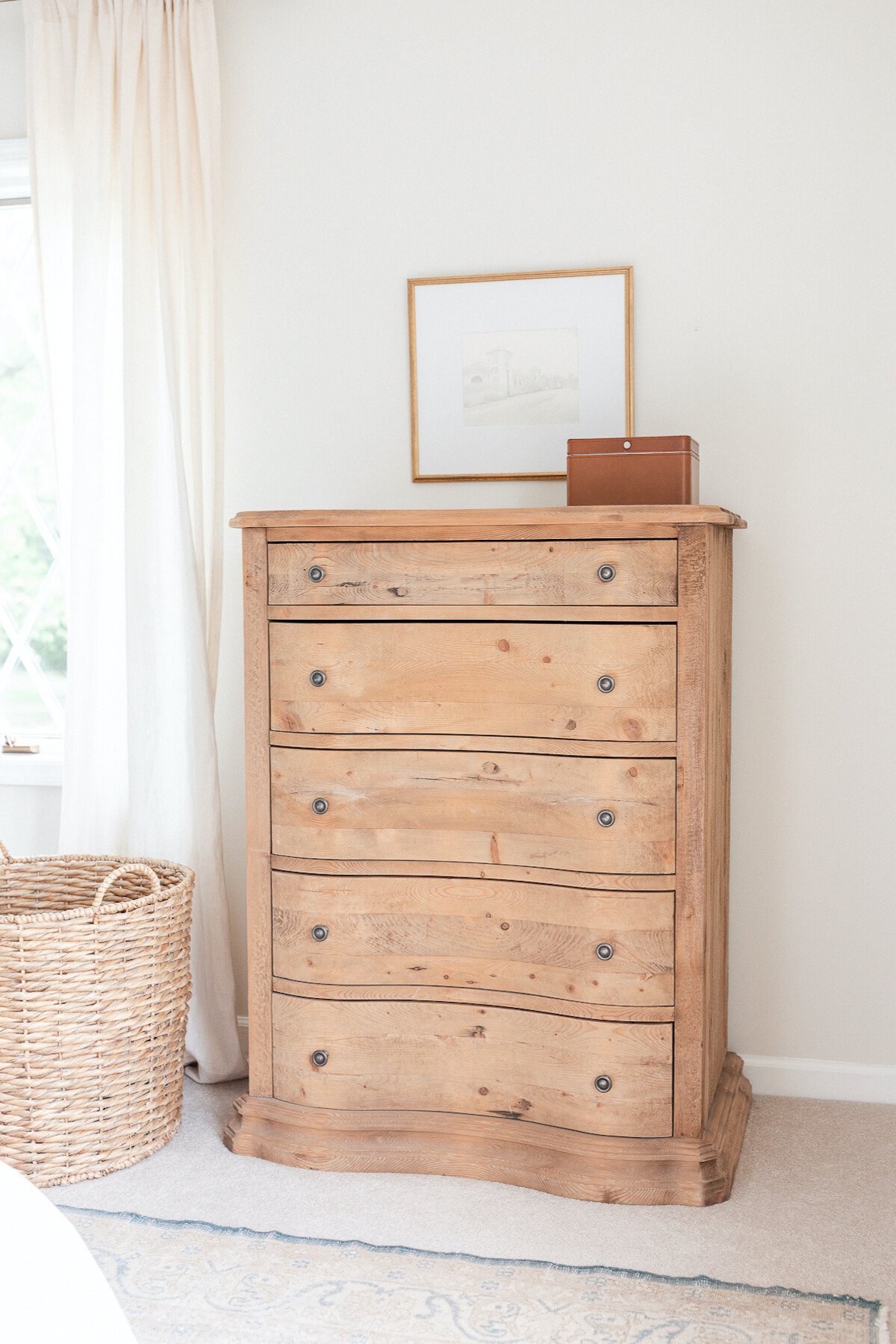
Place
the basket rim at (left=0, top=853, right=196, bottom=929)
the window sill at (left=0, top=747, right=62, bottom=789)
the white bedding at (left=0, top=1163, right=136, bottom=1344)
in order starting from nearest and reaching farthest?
the white bedding at (left=0, top=1163, right=136, bottom=1344), the basket rim at (left=0, top=853, right=196, bottom=929), the window sill at (left=0, top=747, right=62, bottom=789)

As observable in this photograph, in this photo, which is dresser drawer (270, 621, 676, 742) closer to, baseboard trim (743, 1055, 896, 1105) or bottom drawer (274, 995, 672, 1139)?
bottom drawer (274, 995, 672, 1139)

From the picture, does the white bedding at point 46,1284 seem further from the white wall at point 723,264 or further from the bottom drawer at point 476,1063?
the white wall at point 723,264

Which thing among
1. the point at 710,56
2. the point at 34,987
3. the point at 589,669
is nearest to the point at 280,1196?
the point at 34,987

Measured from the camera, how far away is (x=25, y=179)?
9.84 feet

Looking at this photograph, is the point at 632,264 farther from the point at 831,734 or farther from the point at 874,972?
the point at 874,972

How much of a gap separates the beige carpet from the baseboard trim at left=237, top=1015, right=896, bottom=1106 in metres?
0.16

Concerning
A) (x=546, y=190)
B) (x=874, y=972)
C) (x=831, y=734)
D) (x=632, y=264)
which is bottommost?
(x=874, y=972)

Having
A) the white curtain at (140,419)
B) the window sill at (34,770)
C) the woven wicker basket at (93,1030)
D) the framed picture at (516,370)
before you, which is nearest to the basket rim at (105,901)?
the woven wicker basket at (93,1030)

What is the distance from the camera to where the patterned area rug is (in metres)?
1.76

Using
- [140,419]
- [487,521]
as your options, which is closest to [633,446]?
[487,521]

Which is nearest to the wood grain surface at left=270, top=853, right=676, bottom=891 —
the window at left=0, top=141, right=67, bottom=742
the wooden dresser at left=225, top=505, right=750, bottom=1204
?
the wooden dresser at left=225, top=505, right=750, bottom=1204

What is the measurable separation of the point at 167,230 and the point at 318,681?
119cm

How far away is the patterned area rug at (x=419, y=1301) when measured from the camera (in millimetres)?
1759

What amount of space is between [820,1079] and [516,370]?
67.4 inches
